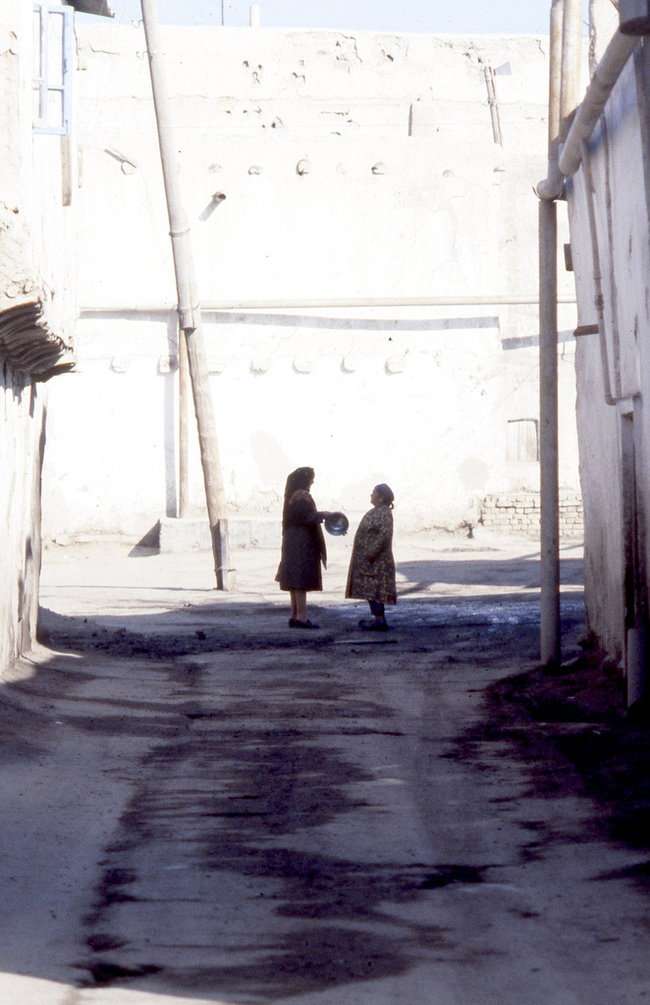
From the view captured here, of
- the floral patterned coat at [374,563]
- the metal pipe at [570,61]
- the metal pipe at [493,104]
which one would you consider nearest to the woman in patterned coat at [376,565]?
the floral patterned coat at [374,563]

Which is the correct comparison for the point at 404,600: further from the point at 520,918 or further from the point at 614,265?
the point at 520,918

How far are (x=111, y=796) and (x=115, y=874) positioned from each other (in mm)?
1164

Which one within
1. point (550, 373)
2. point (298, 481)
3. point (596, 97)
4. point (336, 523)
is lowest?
point (336, 523)

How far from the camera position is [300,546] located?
39.7 ft

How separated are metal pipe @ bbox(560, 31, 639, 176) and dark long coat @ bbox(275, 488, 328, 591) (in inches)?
188

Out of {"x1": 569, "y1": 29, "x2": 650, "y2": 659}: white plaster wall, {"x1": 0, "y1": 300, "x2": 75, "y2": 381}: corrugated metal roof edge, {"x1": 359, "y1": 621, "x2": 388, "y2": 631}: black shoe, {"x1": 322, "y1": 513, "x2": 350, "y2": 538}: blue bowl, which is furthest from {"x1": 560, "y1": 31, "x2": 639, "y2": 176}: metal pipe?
{"x1": 359, "y1": 621, "x2": 388, "y2": 631}: black shoe

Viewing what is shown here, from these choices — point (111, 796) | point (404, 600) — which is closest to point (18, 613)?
point (111, 796)

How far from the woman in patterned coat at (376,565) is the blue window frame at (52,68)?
17.9ft

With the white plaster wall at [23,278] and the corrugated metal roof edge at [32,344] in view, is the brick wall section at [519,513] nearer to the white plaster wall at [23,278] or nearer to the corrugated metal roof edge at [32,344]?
the white plaster wall at [23,278]

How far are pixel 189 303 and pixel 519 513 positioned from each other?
331 inches

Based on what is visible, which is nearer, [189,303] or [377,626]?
[377,626]

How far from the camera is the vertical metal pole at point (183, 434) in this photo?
2061 cm

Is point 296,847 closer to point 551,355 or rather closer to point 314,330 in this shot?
point 551,355

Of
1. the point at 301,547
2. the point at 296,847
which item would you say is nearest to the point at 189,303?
the point at 301,547
